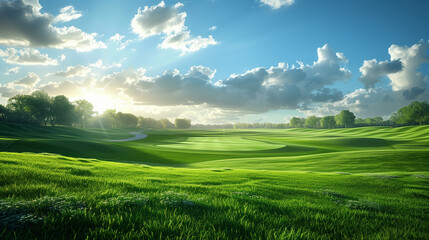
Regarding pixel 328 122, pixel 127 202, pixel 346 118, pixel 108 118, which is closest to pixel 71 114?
pixel 108 118

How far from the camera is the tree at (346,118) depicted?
554 feet

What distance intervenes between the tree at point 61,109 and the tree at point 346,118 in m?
198

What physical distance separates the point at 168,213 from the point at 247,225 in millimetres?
1405

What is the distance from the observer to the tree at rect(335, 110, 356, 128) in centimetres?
16899

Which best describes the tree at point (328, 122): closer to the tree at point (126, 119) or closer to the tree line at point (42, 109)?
the tree at point (126, 119)

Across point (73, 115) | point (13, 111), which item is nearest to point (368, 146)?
point (73, 115)

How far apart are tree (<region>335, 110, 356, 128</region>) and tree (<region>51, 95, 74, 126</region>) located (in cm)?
19832

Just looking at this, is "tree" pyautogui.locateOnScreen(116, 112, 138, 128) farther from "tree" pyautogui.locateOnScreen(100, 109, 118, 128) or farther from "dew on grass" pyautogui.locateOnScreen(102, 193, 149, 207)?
"dew on grass" pyautogui.locateOnScreen(102, 193, 149, 207)

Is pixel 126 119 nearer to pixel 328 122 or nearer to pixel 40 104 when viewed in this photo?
pixel 40 104

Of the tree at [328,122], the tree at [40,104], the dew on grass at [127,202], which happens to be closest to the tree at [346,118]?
the tree at [328,122]

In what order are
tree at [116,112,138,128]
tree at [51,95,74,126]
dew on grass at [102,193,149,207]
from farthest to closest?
tree at [116,112,138,128] → tree at [51,95,74,126] → dew on grass at [102,193,149,207]

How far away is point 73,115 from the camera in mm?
96875

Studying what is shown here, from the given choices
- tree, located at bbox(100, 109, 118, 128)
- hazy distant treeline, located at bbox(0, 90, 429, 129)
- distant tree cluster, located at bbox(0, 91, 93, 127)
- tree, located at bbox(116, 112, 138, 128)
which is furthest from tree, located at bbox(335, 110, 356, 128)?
distant tree cluster, located at bbox(0, 91, 93, 127)

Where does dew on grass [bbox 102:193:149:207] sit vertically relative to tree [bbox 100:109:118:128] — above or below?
below
